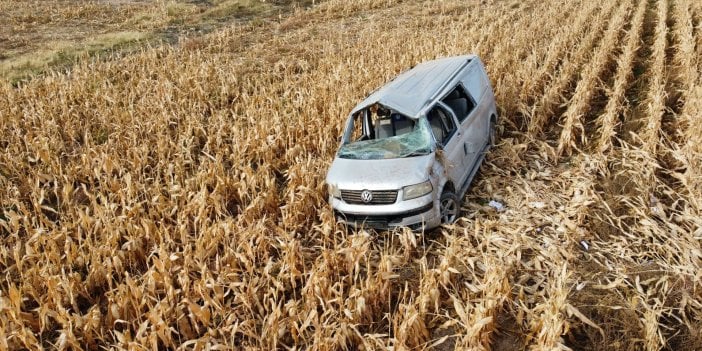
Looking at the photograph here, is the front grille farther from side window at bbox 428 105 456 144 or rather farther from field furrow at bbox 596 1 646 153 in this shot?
field furrow at bbox 596 1 646 153

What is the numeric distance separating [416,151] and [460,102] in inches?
67.9

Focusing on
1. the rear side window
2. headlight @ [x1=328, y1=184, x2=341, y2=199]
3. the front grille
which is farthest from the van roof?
headlight @ [x1=328, y1=184, x2=341, y2=199]

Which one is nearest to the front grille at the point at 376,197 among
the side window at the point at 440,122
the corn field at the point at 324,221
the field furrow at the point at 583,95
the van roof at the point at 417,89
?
the corn field at the point at 324,221

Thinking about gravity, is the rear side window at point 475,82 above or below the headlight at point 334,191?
above

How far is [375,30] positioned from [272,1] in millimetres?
11085

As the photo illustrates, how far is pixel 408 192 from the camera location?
575 centimetres

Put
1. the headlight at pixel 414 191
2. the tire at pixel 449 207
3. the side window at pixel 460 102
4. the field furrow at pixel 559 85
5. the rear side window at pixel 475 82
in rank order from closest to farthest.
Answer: the headlight at pixel 414 191 < the tire at pixel 449 207 < the side window at pixel 460 102 < the rear side window at pixel 475 82 < the field furrow at pixel 559 85

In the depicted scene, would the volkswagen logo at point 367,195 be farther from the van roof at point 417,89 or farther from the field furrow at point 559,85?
the field furrow at point 559,85

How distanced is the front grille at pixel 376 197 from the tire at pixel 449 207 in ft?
2.29

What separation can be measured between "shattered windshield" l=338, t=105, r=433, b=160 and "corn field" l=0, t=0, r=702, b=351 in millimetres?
845

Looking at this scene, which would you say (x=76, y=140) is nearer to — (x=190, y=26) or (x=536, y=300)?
(x=536, y=300)

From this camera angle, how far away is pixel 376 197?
585 cm

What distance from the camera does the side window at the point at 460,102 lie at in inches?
285

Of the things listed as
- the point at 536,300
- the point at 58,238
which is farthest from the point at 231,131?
the point at 536,300
